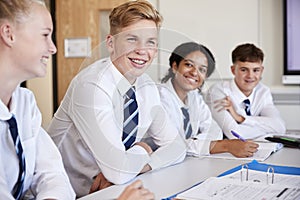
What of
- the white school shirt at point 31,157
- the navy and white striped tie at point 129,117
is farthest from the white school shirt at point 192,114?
the white school shirt at point 31,157

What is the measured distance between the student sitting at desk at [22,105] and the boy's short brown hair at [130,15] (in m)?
0.32

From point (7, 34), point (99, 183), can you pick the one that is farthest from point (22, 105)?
point (99, 183)

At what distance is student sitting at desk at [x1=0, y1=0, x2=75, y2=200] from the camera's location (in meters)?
1.03

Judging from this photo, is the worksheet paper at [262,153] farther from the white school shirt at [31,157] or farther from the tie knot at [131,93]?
the white school shirt at [31,157]

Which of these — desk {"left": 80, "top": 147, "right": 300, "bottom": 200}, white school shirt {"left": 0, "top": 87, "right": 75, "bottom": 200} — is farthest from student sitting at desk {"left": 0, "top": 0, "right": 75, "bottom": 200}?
desk {"left": 80, "top": 147, "right": 300, "bottom": 200}

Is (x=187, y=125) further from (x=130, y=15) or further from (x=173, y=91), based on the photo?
(x=130, y=15)

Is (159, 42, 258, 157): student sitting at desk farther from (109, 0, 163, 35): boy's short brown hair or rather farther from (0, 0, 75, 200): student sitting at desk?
(0, 0, 75, 200): student sitting at desk

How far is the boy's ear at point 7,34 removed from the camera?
3.34 feet

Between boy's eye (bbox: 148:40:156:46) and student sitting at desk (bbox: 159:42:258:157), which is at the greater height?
boy's eye (bbox: 148:40:156:46)

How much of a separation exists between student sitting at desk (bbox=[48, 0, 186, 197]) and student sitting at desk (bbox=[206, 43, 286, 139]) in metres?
0.73

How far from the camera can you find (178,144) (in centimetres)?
160

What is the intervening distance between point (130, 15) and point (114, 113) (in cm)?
31

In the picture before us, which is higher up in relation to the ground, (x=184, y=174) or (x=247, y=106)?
(x=247, y=106)

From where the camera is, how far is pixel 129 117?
1.37 meters
